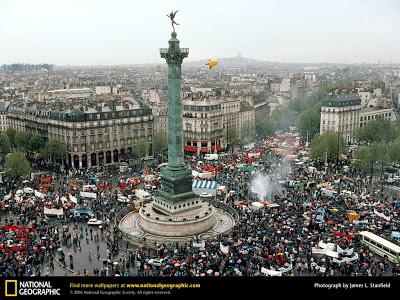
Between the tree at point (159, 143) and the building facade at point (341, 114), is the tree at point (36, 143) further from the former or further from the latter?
the building facade at point (341, 114)

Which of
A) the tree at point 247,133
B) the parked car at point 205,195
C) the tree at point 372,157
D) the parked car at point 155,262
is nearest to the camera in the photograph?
the parked car at point 155,262

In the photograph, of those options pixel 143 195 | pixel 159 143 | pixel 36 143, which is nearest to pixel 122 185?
pixel 143 195

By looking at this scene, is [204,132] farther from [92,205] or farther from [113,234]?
[113,234]

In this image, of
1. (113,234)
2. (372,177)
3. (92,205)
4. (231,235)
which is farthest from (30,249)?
(372,177)

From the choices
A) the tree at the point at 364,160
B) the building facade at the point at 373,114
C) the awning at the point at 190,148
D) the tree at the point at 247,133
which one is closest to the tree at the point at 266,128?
the tree at the point at 247,133

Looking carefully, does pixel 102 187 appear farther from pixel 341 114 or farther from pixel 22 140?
pixel 341 114

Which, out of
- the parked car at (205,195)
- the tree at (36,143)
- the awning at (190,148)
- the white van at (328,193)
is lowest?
the awning at (190,148)

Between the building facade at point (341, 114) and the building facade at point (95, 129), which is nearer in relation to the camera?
the building facade at point (95, 129)
